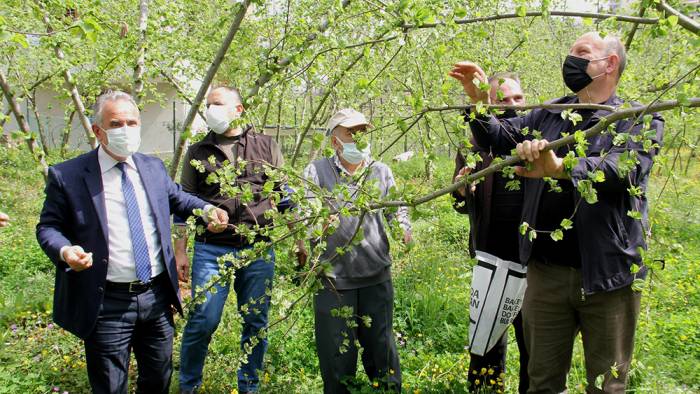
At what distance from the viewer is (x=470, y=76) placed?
232 centimetres

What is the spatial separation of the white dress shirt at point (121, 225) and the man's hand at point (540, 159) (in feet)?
6.31

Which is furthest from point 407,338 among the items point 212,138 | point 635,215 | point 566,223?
point 635,215

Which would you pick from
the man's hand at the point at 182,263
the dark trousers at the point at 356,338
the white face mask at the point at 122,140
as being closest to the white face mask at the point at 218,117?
the white face mask at the point at 122,140

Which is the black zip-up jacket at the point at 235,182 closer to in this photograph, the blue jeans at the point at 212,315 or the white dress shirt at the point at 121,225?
the blue jeans at the point at 212,315

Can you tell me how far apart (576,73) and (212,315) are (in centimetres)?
246

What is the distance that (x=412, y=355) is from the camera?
4281mm

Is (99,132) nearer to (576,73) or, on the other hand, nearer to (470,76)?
(470,76)

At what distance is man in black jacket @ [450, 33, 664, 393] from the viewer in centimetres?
240

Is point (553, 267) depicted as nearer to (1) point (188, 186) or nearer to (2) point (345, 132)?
(2) point (345, 132)

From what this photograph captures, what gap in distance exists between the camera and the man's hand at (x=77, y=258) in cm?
246

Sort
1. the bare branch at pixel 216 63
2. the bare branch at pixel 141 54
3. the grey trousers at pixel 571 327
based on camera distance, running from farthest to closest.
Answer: the bare branch at pixel 141 54
the bare branch at pixel 216 63
the grey trousers at pixel 571 327

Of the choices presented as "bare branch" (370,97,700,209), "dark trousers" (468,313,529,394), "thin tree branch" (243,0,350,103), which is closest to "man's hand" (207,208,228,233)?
"thin tree branch" (243,0,350,103)

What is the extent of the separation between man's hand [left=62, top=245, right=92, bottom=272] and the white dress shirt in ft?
0.88

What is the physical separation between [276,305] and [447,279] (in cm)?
380
